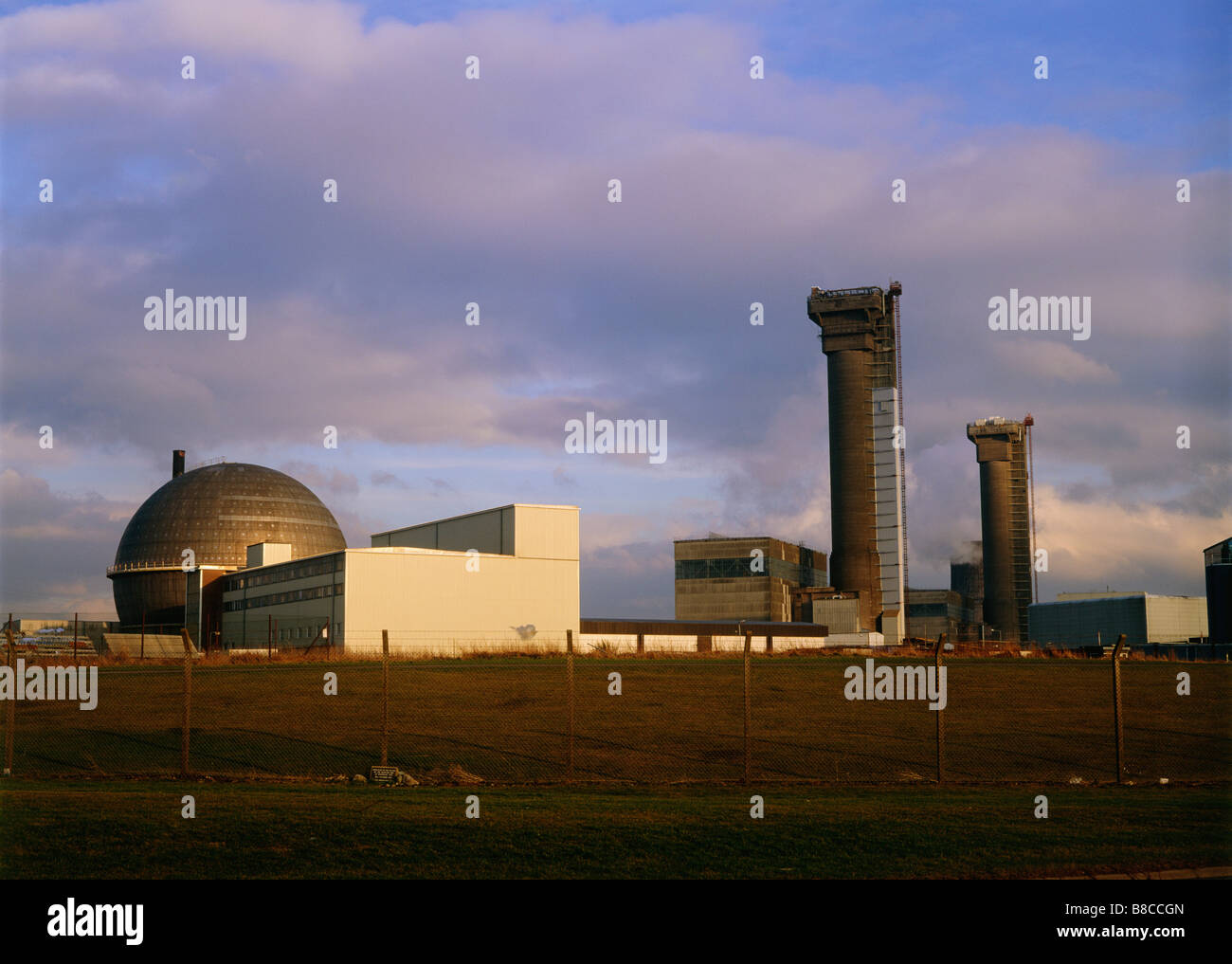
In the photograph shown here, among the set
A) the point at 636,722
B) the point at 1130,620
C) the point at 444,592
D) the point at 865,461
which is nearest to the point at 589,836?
the point at 636,722

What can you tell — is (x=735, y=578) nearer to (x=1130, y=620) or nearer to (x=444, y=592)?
(x=1130, y=620)

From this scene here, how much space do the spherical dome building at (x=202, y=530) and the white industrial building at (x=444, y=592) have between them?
38.0 feet

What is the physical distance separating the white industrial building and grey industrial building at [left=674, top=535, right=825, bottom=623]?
4329 centimetres

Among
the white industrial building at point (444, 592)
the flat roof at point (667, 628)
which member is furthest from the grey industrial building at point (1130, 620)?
the white industrial building at point (444, 592)

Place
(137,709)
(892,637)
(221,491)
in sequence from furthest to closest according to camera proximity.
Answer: (892,637)
(221,491)
(137,709)

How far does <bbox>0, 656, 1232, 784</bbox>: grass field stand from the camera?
67.3 ft

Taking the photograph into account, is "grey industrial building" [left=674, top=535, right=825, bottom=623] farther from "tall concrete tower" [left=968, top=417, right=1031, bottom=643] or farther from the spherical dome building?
the spherical dome building

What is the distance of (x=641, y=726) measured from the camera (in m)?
25.2

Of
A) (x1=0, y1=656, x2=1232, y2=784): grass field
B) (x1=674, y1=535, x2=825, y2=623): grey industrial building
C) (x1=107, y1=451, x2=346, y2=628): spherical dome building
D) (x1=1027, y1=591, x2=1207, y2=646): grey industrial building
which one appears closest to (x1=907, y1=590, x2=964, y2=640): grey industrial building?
(x1=1027, y1=591, x2=1207, y2=646): grey industrial building
